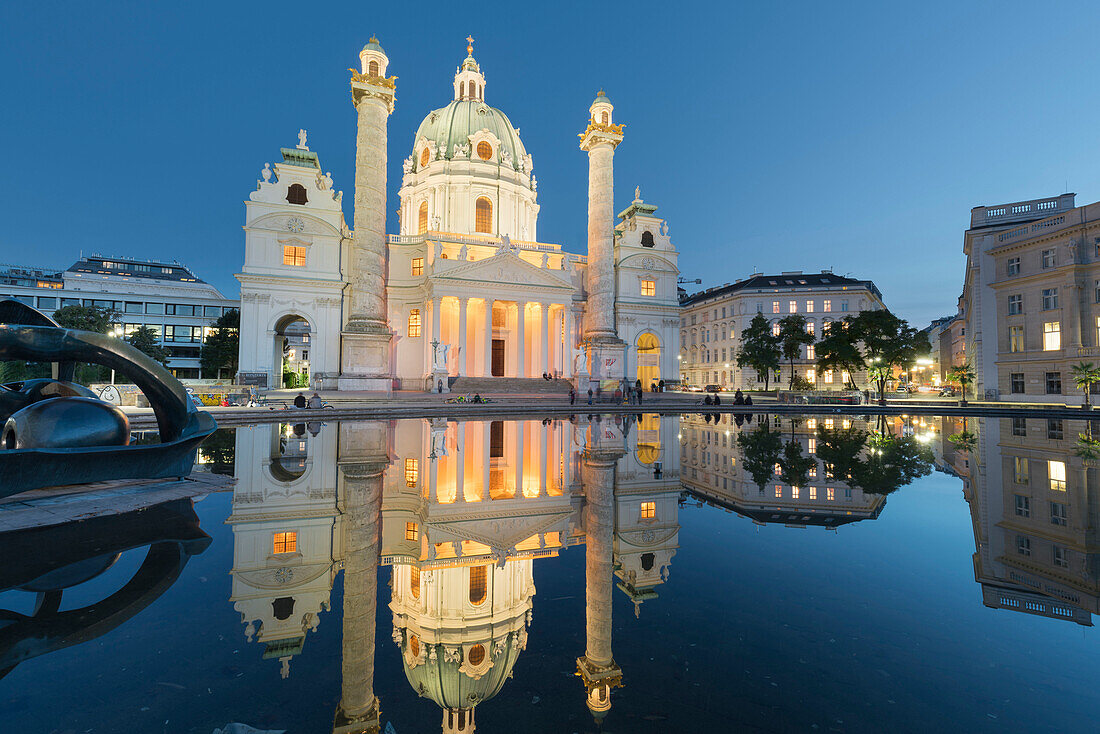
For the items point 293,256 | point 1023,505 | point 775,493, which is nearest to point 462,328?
point 293,256

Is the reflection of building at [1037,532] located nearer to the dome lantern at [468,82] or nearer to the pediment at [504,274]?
the pediment at [504,274]

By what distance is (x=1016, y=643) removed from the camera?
373cm

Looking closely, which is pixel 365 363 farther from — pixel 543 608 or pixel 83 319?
pixel 543 608

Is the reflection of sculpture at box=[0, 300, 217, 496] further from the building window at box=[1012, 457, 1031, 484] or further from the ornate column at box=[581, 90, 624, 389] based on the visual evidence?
the ornate column at box=[581, 90, 624, 389]

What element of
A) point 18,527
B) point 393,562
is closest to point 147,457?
point 18,527


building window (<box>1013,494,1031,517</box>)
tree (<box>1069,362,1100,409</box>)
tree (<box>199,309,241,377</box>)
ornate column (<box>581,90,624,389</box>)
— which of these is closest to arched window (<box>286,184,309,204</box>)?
tree (<box>199,309,241,377</box>)

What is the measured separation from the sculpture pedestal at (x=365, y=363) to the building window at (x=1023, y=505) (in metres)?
33.0

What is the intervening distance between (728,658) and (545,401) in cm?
3064

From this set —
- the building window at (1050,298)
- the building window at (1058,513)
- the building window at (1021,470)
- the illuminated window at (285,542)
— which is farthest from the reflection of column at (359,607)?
the building window at (1050,298)

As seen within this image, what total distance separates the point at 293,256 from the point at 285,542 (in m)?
42.3

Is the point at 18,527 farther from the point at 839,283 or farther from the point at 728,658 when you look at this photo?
the point at 839,283

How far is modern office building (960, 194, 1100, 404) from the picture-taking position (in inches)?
1432

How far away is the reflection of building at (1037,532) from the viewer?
4629 millimetres

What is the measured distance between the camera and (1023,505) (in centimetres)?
816
